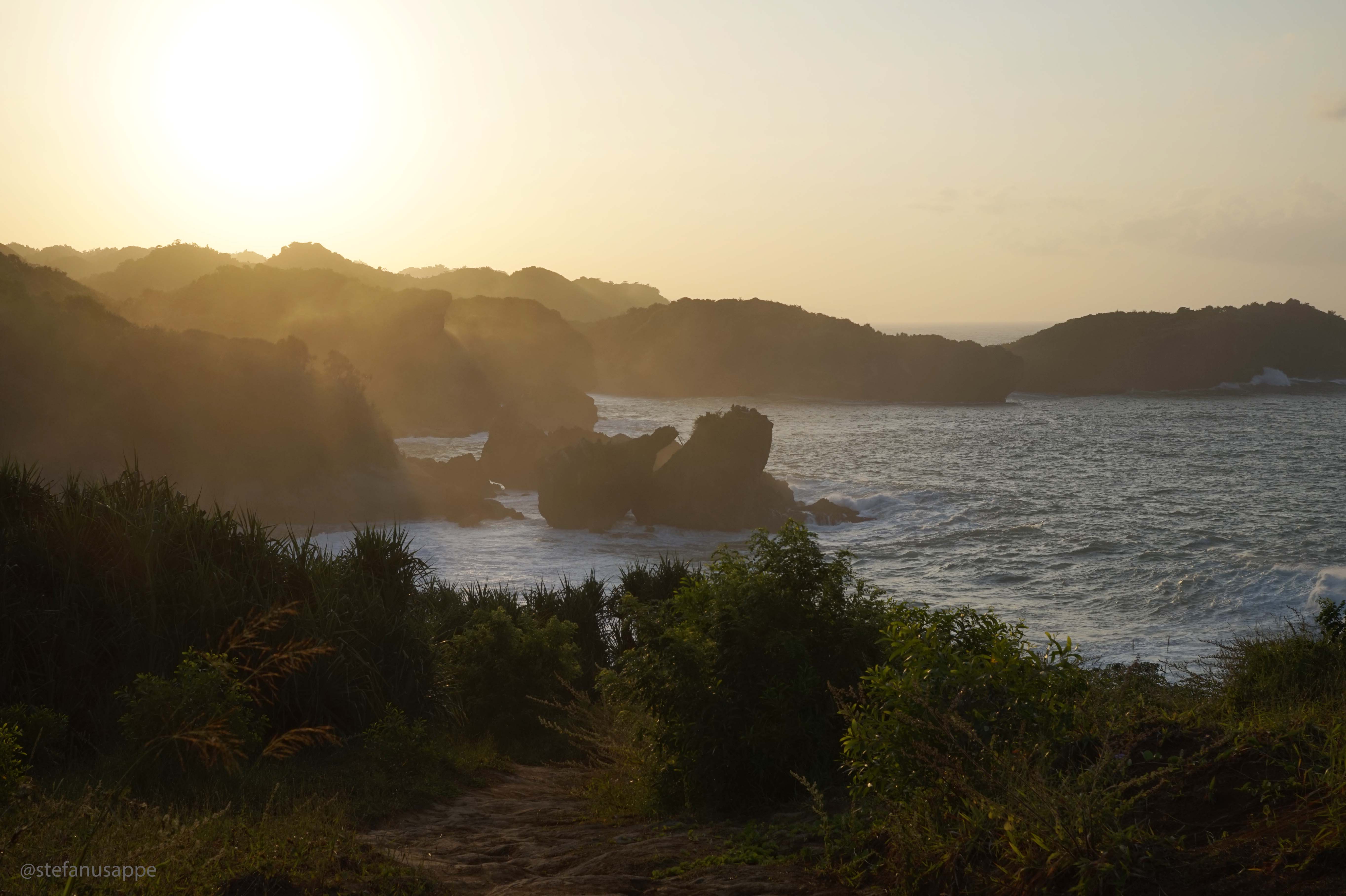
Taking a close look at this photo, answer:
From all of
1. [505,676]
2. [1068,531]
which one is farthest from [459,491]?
[505,676]

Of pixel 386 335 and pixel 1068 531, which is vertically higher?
pixel 386 335

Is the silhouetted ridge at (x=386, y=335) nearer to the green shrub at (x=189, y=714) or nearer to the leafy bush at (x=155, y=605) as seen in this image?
the leafy bush at (x=155, y=605)

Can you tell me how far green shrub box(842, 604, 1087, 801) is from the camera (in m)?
5.20

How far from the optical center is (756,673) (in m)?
7.93

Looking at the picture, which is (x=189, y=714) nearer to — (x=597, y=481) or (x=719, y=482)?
(x=719, y=482)

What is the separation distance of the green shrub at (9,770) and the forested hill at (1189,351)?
16293 centimetres

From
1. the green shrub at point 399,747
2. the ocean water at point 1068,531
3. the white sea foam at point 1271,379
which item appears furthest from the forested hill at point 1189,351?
the green shrub at point 399,747

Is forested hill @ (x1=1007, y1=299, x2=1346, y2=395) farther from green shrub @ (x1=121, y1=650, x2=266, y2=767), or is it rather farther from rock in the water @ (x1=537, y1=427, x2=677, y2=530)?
green shrub @ (x1=121, y1=650, x2=266, y2=767)

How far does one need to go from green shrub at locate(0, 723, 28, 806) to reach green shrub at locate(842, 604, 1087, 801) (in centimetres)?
500

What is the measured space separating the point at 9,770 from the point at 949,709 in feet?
19.3

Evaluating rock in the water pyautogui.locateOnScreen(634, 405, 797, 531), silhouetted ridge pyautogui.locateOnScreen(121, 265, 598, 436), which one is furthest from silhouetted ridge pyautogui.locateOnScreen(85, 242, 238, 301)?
rock in the water pyautogui.locateOnScreen(634, 405, 797, 531)

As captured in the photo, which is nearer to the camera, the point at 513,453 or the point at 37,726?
the point at 37,726

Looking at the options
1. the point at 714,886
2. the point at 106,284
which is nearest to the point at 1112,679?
the point at 714,886

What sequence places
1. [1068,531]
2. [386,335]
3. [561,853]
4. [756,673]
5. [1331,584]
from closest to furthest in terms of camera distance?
[561,853] → [756,673] → [1331,584] → [1068,531] → [386,335]
